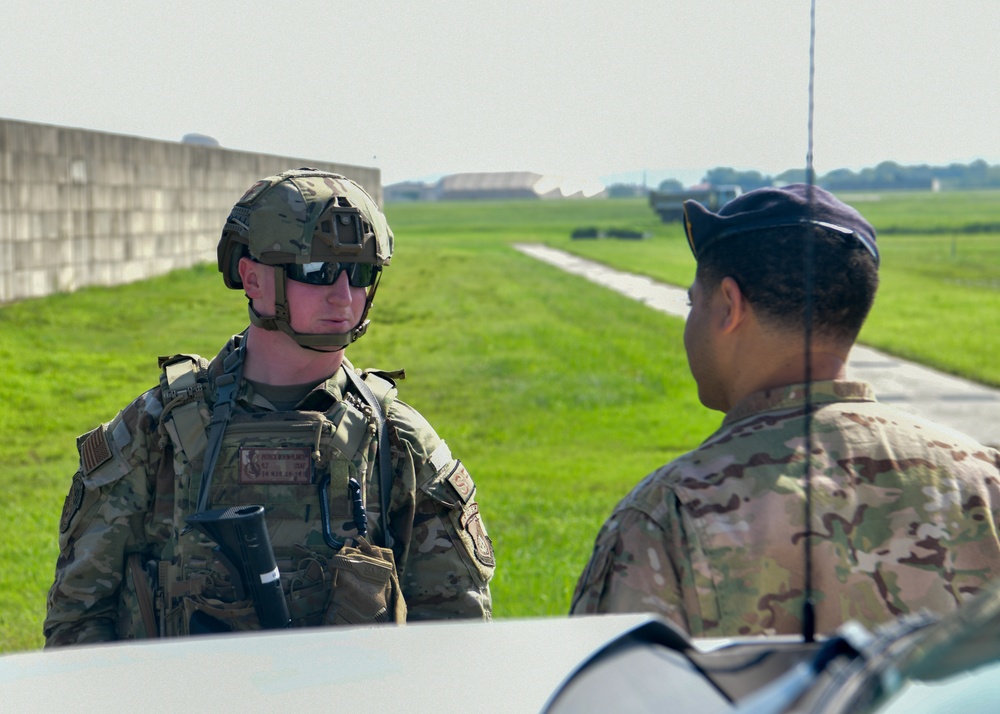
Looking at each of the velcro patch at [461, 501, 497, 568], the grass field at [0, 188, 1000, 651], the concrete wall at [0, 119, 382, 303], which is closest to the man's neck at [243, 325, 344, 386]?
the velcro patch at [461, 501, 497, 568]

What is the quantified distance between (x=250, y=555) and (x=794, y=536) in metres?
1.18

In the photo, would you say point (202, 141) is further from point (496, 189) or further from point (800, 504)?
point (496, 189)

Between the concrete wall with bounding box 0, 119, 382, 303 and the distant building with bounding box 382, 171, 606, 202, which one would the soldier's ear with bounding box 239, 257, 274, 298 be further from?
the distant building with bounding box 382, 171, 606, 202

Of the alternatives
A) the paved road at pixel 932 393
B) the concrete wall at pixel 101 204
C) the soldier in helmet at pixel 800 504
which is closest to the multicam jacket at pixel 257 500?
the soldier in helmet at pixel 800 504

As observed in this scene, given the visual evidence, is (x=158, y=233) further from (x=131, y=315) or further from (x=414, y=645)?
(x=414, y=645)

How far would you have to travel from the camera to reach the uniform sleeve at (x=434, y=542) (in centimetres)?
252

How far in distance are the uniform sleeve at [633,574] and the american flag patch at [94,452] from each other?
4.27ft

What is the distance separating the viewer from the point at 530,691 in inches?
51.6

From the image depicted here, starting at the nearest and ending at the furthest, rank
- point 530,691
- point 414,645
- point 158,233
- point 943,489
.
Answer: point 530,691, point 414,645, point 943,489, point 158,233

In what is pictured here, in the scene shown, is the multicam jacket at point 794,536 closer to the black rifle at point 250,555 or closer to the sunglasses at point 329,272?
the black rifle at point 250,555

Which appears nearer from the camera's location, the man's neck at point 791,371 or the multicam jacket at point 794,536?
the multicam jacket at point 794,536

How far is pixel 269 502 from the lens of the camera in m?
2.50

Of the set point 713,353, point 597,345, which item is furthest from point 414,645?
point 597,345

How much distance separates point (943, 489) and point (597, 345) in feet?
41.6
